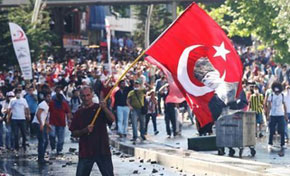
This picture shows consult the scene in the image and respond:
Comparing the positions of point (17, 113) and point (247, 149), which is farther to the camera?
point (17, 113)

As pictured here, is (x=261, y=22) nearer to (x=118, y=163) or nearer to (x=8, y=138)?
(x=8, y=138)

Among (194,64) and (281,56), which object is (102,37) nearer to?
(281,56)

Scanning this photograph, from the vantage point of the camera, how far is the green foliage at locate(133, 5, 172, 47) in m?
80.8

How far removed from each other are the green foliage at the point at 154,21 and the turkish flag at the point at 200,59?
62.5 meters

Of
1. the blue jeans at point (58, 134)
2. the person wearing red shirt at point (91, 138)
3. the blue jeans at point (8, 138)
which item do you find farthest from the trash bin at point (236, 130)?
the person wearing red shirt at point (91, 138)

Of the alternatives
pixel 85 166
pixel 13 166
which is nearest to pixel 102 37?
pixel 13 166

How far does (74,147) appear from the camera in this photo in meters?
27.0

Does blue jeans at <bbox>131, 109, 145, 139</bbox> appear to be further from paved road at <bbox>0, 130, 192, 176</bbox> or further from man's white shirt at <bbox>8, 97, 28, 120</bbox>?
man's white shirt at <bbox>8, 97, 28, 120</bbox>

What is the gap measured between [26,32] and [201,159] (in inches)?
1038

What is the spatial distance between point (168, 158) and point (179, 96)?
1.72 metres

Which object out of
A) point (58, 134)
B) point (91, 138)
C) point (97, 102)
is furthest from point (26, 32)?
point (91, 138)

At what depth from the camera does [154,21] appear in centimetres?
8181

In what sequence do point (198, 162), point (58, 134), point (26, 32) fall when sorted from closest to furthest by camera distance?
point (198, 162) < point (58, 134) < point (26, 32)

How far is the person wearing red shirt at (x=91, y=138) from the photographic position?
13469mm
